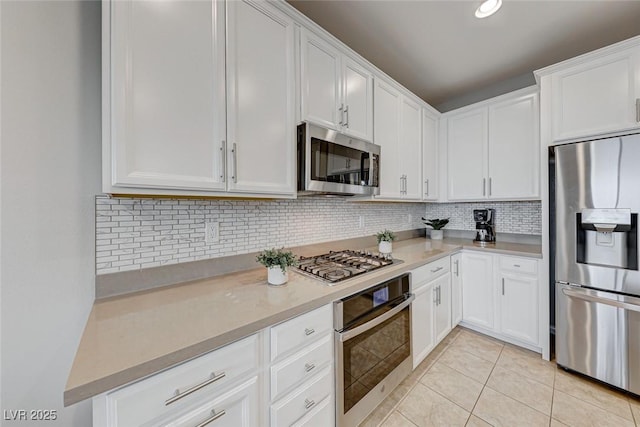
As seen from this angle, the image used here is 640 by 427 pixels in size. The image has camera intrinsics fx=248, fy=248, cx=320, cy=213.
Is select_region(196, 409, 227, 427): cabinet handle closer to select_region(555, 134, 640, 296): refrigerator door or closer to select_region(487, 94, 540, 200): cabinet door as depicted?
select_region(555, 134, 640, 296): refrigerator door

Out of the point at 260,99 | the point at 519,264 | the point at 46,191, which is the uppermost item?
the point at 260,99

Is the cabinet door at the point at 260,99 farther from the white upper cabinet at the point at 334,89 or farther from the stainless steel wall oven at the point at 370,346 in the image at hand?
the stainless steel wall oven at the point at 370,346

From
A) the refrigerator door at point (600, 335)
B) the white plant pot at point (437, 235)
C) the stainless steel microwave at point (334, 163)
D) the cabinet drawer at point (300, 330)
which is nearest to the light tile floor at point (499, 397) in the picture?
the refrigerator door at point (600, 335)

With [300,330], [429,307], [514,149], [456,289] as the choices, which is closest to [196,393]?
[300,330]

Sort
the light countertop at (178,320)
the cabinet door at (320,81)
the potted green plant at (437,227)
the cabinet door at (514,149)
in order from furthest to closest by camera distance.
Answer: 1. the potted green plant at (437,227)
2. the cabinet door at (514,149)
3. the cabinet door at (320,81)
4. the light countertop at (178,320)

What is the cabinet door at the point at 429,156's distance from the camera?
2639 millimetres

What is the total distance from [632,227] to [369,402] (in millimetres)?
1962

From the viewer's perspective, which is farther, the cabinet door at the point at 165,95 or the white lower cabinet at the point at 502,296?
the white lower cabinet at the point at 502,296

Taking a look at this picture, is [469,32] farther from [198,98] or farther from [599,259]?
[198,98]

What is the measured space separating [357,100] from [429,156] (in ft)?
4.31

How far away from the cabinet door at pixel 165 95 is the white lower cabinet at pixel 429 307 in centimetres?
154

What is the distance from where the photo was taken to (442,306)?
2.17 m

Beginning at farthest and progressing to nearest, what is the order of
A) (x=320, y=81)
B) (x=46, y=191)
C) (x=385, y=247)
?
(x=385, y=247) → (x=320, y=81) → (x=46, y=191)

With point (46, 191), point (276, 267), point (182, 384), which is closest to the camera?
point (182, 384)
